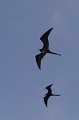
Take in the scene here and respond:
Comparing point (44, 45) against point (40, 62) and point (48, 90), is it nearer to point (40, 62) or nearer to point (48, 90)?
point (40, 62)

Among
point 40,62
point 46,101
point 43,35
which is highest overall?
point 43,35

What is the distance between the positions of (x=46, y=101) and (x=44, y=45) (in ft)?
22.3

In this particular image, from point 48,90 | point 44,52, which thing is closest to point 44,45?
point 44,52

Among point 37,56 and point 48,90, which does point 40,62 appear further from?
point 48,90

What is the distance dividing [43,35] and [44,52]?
201 cm

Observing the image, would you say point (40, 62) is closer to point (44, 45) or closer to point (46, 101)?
point (44, 45)

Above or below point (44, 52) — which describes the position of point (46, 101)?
below

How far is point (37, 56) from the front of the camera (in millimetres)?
31703

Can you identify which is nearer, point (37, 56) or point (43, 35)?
point (43, 35)

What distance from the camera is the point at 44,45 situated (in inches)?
1196

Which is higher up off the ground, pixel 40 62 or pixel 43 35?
pixel 43 35

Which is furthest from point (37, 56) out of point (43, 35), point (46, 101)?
point (46, 101)

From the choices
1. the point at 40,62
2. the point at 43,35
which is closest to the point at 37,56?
the point at 40,62

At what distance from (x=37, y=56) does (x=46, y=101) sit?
215 inches
